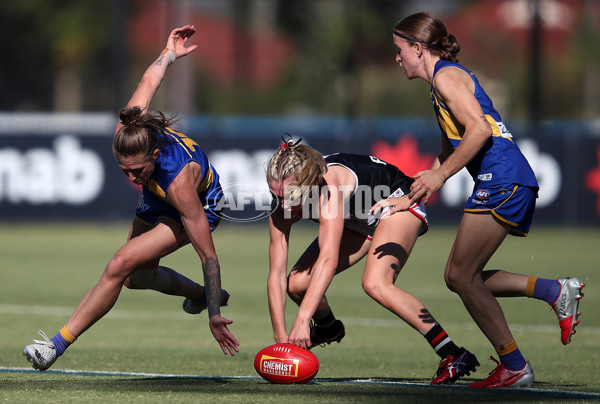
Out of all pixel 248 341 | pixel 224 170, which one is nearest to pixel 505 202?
pixel 248 341

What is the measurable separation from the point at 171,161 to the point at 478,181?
74.8 inches

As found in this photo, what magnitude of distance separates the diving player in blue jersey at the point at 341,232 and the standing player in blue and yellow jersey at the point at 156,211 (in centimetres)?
40

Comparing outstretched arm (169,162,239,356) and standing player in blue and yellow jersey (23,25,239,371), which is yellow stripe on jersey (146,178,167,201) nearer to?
standing player in blue and yellow jersey (23,25,239,371)

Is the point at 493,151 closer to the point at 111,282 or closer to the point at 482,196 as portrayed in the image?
the point at 482,196

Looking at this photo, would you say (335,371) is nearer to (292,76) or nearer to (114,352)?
(114,352)

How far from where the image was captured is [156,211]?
668cm

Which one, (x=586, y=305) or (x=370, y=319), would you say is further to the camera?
(x=586, y=305)

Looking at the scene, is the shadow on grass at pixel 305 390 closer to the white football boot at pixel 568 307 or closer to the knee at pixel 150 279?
the white football boot at pixel 568 307

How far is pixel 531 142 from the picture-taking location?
19891mm

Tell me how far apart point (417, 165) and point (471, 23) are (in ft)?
81.2

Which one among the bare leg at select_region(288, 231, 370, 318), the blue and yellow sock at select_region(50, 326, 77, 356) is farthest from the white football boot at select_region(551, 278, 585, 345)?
the blue and yellow sock at select_region(50, 326, 77, 356)

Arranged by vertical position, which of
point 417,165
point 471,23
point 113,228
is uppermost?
point 471,23

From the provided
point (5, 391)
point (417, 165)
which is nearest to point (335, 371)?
point (5, 391)

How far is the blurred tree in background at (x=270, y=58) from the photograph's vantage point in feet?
113
